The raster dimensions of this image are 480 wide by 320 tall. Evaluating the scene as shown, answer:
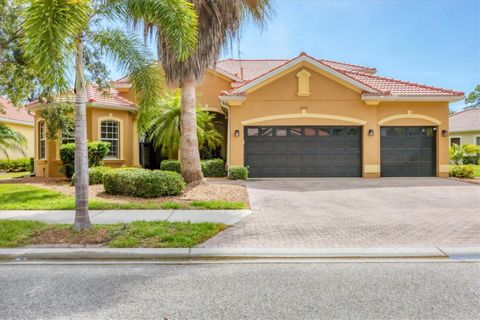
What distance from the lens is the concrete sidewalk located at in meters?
7.57

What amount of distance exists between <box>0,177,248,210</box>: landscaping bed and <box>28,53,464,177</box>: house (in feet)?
16.9

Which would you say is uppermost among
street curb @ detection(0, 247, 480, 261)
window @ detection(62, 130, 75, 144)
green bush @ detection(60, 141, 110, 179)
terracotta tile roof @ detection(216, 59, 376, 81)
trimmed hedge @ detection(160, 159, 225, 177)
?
terracotta tile roof @ detection(216, 59, 376, 81)

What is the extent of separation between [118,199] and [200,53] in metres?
5.88

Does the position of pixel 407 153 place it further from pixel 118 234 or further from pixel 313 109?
pixel 118 234

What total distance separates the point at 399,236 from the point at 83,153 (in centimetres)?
625

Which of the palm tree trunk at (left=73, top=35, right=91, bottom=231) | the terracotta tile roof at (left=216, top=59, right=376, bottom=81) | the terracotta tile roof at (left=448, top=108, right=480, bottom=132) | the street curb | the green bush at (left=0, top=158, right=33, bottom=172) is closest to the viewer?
the street curb

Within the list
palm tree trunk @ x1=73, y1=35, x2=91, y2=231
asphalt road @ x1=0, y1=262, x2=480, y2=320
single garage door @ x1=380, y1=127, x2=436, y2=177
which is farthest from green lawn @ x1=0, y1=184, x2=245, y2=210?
single garage door @ x1=380, y1=127, x2=436, y2=177

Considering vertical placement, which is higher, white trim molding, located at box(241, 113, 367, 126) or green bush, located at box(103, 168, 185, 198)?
white trim molding, located at box(241, 113, 367, 126)

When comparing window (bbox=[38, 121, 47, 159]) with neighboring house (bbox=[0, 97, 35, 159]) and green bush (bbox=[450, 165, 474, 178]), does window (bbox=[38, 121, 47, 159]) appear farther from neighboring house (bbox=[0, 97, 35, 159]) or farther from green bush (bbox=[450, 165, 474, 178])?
green bush (bbox=[450, 165, 474, 178])

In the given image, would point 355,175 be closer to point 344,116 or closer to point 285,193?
point 344,116

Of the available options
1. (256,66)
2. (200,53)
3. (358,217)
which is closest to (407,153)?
(358,217)

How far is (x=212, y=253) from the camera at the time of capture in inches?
212

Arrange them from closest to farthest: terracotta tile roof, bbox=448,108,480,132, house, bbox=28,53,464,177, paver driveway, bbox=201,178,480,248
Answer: paver driveway, bbox=201,178,480,248, house, bbox=28,53,464,177, terracotta tile roof, bbox=448,108,480,132

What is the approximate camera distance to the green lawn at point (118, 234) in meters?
5.76
